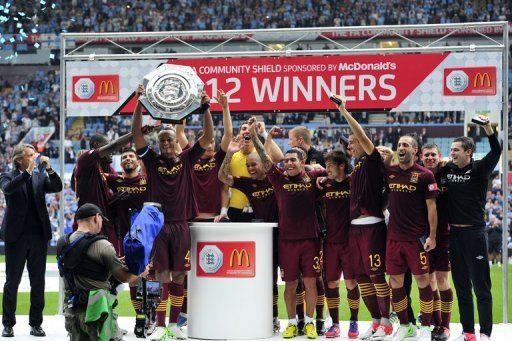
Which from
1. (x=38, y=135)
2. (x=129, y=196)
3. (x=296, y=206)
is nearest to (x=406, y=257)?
(x=296, y=206)

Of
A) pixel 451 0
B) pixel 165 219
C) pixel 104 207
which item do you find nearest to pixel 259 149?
pixel 165 219

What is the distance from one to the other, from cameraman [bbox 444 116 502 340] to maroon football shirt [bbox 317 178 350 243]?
1150 mm

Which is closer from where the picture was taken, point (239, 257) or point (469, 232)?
point (469, 232)

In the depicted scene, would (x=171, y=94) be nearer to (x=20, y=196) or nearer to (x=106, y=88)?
(x=20, y=196)

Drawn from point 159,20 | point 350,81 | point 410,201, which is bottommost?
point 410,201

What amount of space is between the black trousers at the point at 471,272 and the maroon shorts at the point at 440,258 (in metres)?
0.49

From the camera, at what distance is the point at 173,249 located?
9016 millimetres

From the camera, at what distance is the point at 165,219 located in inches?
356

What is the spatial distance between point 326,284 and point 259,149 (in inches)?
67.6

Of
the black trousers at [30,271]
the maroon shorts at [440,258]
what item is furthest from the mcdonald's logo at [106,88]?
the maroon shorts at [440,258]

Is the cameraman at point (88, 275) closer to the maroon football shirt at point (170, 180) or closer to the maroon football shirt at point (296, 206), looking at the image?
the maroon football shirt at point (170, 180)

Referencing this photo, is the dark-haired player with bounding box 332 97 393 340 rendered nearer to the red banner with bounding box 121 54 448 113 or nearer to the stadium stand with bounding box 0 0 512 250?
the red banner with bounding box 121 54 448 113

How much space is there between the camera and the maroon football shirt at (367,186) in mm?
9047

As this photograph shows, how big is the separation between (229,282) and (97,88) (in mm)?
4486
